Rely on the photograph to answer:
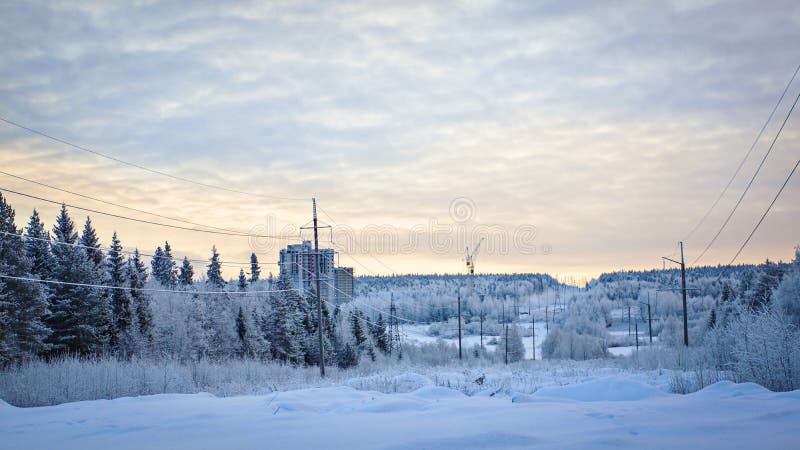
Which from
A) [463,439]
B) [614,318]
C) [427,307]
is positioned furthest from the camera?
[427,307]

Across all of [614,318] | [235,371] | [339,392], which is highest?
[339,392]

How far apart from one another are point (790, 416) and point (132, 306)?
47.0 m

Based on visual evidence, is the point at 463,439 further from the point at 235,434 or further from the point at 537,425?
the point at 235,434

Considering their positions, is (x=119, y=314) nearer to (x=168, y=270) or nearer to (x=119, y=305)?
(x=119, y=305)

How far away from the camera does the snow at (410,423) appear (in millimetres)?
7754

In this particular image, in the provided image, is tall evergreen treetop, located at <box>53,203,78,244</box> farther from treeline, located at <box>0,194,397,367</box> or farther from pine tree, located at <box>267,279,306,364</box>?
pine tree, located at <box>267,279,306,364</box>

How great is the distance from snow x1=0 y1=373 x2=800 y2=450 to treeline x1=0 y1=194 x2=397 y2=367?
54.2 ft

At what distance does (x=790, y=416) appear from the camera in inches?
345

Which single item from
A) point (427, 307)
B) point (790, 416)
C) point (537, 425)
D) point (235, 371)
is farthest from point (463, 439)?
point (427, 307)

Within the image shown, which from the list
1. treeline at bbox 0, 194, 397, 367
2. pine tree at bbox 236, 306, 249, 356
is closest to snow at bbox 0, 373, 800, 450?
treeline at bbox 0, 194, 397, 367

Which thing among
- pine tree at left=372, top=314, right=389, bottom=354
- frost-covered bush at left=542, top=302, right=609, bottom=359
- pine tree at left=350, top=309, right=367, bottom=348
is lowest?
frost-covered bush at left=542, top=302, right=609, bottom=359

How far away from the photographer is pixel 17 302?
33.5m

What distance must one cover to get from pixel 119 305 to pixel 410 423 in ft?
138

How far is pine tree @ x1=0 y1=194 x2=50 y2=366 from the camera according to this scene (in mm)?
32469
